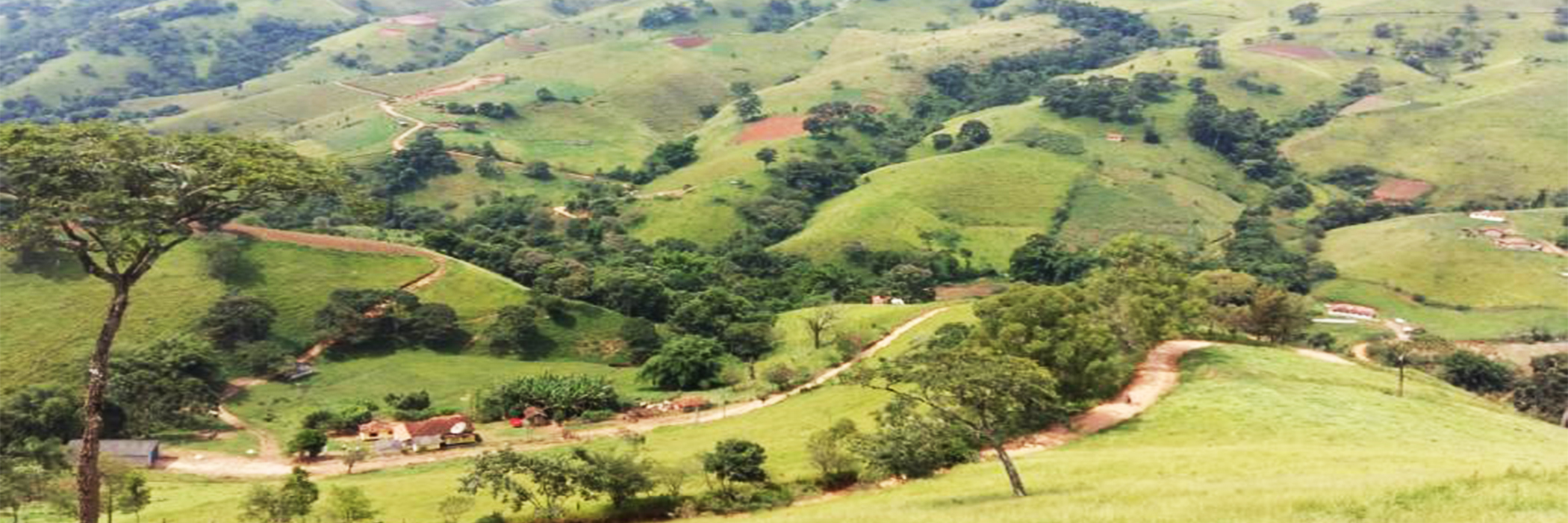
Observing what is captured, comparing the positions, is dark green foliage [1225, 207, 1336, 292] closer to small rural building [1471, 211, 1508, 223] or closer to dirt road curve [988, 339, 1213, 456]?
small rural building [1471, 211, 1508, 223]

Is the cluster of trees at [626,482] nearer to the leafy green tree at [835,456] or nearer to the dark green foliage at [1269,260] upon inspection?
the leafy green tree at [835,456]

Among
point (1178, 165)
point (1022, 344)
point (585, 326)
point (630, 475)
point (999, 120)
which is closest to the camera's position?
point (630, 475)

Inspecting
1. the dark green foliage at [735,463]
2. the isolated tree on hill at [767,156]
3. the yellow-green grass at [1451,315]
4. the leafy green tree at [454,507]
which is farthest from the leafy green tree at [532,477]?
the isolated tree on hill at [767,156]

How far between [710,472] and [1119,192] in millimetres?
120987

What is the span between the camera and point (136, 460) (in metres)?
63.4

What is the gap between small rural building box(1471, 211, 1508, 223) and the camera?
438ft

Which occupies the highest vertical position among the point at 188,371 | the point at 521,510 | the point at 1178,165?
the point at 521,510

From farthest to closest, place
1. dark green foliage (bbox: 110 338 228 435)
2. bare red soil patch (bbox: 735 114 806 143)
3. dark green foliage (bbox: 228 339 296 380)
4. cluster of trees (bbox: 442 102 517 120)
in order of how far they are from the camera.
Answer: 1. cluster of trees (bbox: 442 102 517 120)
2. bare red soil patch (bbox: 735 114 806 143)
3. dark green foliage (bbox: 228 339 296 380)
4. dark green foliage (bbox: 110 338 228 435)

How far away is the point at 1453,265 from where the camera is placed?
395 feet

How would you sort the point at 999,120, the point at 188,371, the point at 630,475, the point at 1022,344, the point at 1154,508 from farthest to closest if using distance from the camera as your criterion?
the point at 999,120, the point at 188,371, the point at 1022,344, the point at 630,475, the point at 1154,508

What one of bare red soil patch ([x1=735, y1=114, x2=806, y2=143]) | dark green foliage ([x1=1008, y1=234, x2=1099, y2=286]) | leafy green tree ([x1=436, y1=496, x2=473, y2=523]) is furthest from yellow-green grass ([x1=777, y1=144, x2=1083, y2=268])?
leafy green tree ([x1=436, y1=496, x2=473, y2=523])

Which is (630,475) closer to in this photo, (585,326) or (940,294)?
(585,326)

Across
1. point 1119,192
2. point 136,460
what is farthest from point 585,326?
point 1119,192

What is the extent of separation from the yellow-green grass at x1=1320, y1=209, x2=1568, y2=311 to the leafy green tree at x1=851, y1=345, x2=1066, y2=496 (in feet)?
350
